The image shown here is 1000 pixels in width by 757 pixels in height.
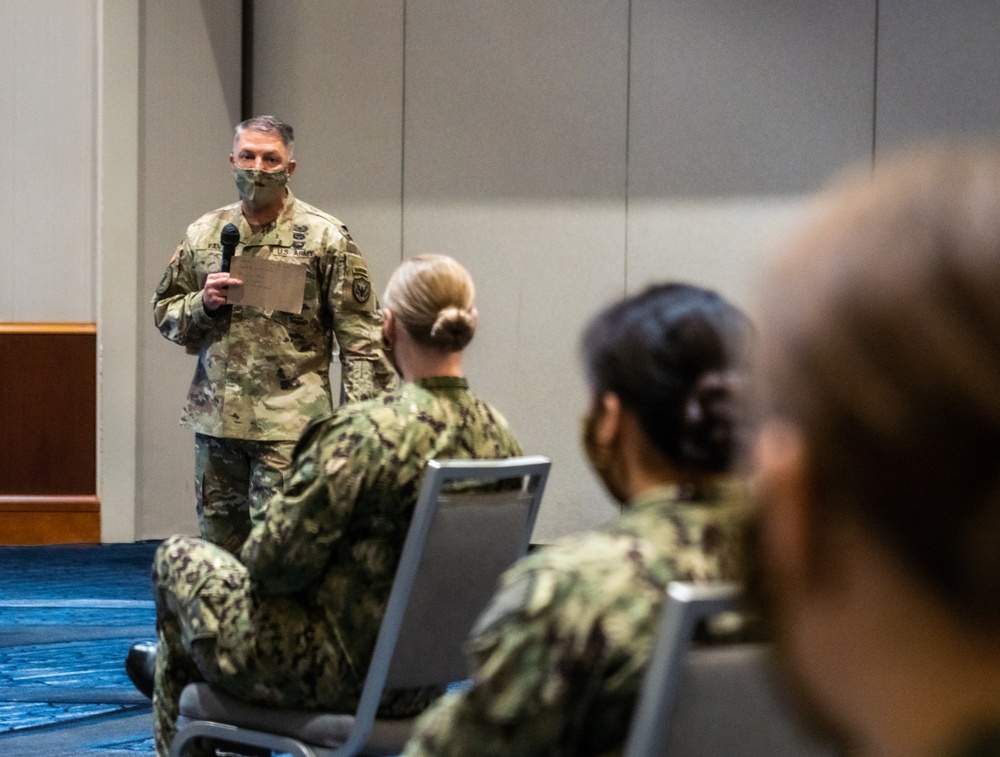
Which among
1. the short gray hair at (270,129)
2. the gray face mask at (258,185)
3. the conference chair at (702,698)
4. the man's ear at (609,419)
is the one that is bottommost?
Answer: the conference chair at (702,698)

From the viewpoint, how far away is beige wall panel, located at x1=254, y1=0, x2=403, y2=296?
6.47 m

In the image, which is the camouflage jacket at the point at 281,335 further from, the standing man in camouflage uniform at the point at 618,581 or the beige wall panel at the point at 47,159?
the beige wall panel at the point at 47,159

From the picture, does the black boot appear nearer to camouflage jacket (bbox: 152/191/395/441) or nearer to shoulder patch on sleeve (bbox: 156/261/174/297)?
camouflage jacket (bbox: 152/191/395/441)

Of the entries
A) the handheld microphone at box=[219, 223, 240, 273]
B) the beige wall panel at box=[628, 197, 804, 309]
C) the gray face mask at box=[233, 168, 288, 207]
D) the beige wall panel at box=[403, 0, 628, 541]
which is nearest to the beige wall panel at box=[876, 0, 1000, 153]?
the beige wall panel at box=[628, 197, 804, 309]

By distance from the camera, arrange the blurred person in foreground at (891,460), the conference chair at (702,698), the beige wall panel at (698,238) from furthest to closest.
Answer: the beige wall panel at (698,238)
the conference chair at (702,698)
the blurred person in foreground at (891,460)

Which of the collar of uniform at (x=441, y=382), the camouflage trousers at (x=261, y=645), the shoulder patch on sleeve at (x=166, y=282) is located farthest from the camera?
the shoulder patch on sleeve at (x=166, y=282)

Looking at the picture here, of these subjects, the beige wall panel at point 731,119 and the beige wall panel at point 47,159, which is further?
the beige wall panel at point 47,159

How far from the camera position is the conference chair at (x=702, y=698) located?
1.18 meters

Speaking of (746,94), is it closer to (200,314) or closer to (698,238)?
(698,238)

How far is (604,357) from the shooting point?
1519 mm

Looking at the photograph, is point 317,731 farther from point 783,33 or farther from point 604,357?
point 783,33

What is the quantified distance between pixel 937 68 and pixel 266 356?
11.2 feet

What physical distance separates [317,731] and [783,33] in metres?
4.67

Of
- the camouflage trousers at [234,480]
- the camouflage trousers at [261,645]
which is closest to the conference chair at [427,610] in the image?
the camouflage trousers at [261,645]
